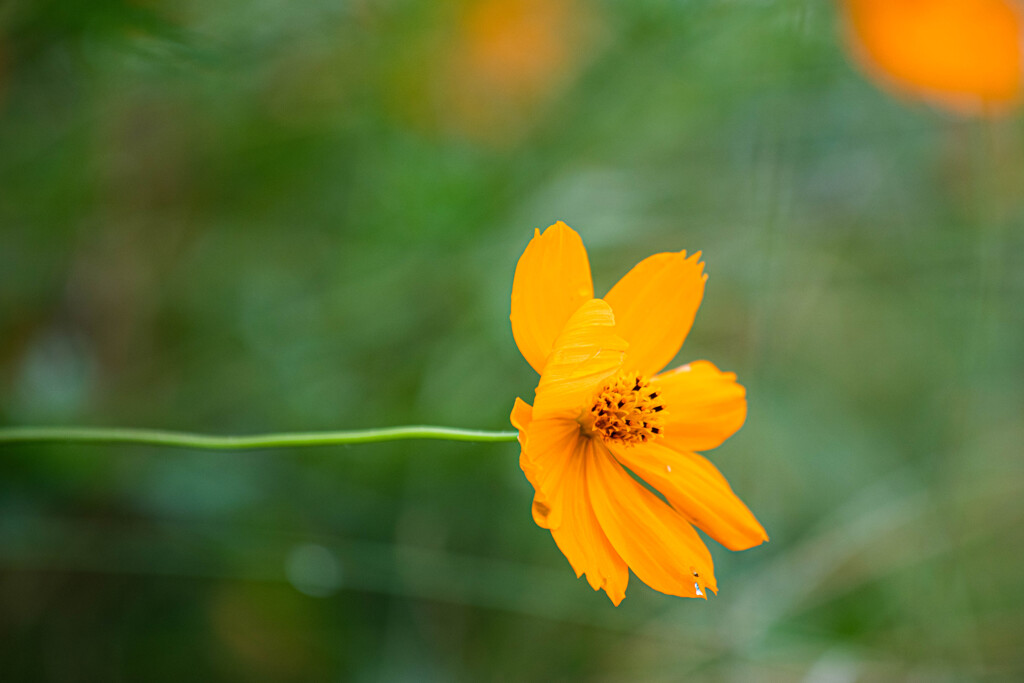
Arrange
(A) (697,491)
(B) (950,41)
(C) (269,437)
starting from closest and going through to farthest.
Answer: (C) (269,437) < (A) (697,491) < (B) (950,41)

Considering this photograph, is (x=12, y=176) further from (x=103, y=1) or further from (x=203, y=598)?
(x=203, y=598)

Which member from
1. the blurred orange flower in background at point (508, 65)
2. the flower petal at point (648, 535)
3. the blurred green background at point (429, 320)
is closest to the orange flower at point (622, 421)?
the flower petal at point (648, 535)

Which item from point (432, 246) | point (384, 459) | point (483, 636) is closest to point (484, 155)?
point (432, 246)

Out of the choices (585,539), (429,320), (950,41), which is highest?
(950,41)

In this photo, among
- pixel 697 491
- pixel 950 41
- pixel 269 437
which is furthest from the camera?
pixel 950 41

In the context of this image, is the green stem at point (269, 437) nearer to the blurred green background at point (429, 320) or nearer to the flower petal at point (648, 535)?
the flower petal at point (648, 535)

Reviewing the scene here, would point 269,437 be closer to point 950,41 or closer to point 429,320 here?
point 429,320

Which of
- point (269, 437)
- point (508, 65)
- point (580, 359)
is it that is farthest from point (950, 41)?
point (269, 437)
